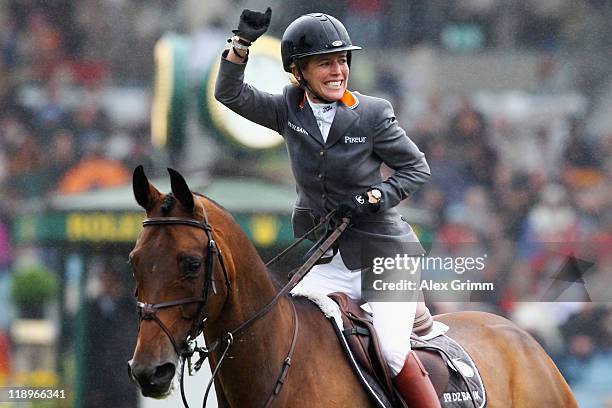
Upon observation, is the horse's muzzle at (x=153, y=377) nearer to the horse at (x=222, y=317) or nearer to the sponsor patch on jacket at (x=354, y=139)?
the horse at (x=222, y=317)

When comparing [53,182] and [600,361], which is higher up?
[53,182]

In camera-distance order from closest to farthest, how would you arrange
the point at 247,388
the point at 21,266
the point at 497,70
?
the point at 247,388
the point at 21,266
the point at 497,70

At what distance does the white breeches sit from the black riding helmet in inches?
34.2

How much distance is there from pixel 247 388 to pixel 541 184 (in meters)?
4.89

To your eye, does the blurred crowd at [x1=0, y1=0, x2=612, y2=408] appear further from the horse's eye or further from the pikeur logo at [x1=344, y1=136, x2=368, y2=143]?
the horse's eye

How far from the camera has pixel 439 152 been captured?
8.12m

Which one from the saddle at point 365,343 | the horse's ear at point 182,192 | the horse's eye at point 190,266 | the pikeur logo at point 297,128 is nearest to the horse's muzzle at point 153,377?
the horse's eye at point 190,266

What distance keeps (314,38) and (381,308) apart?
1.14 m

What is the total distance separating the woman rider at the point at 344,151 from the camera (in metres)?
4.16

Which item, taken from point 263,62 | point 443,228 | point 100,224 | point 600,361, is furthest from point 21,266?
point 600,361

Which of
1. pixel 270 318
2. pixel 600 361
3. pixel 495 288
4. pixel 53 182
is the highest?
pixel 270 318

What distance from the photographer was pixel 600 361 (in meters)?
8.02

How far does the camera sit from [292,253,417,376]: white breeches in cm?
417

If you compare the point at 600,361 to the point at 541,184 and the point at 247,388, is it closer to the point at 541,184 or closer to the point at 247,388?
the point at 541,184
